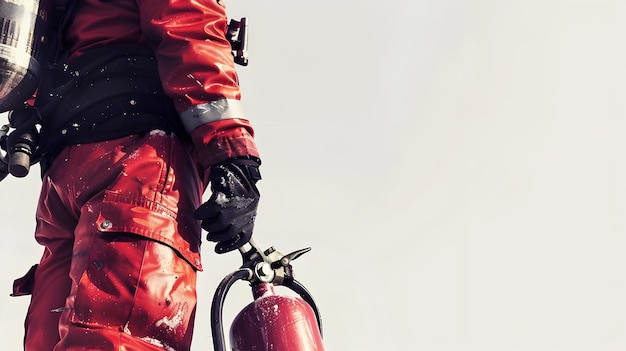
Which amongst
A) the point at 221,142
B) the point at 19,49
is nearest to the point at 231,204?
the point at 221,142

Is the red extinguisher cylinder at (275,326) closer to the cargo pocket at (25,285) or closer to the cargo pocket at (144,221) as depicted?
the cargo pocket at (144,221)

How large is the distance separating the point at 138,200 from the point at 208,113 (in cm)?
29

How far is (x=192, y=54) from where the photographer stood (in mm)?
2201

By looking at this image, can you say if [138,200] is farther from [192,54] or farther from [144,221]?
[192,54]

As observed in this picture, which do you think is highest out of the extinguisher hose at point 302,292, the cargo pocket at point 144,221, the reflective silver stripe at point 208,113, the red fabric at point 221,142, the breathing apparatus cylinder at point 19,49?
the breathing apparatus cylinder at point 19,49

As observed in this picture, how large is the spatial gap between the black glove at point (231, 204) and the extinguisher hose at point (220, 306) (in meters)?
0.17

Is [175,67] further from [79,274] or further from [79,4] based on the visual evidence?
[79,274]

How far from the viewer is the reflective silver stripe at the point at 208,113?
7.13 feet

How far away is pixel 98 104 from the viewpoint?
7.42ft

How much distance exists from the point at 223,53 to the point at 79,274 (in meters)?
0.70

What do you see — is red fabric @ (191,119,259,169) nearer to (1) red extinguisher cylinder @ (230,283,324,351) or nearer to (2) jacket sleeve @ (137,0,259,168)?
(2) jacket sleeve @ (137,0,259,168)

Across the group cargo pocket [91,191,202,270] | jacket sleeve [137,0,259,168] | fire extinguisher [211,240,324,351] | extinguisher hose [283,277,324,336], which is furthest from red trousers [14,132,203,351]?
extinguisher hose [283,277,324,336]

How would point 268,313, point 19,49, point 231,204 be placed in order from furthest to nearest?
point 268,313
point 19,49
point 231,204

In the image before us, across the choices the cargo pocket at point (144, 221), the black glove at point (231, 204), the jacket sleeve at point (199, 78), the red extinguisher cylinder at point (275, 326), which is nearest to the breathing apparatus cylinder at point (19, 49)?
the jacket sleeve at point (199, 78)
